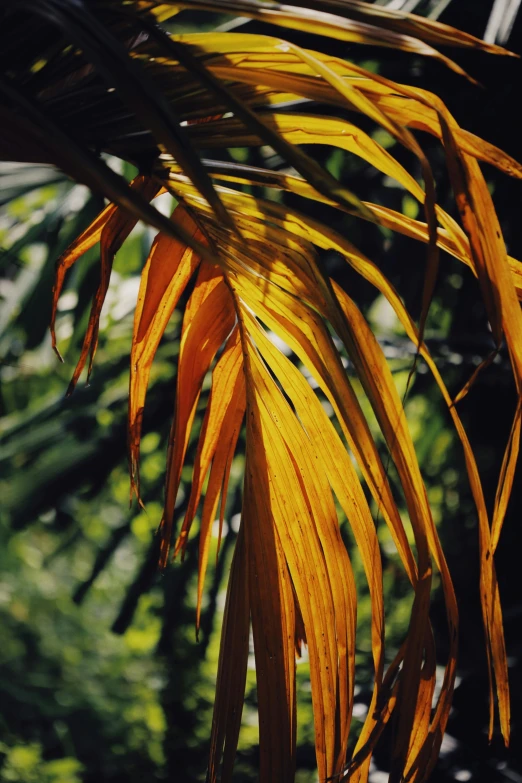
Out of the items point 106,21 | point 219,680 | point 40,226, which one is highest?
point 40,226

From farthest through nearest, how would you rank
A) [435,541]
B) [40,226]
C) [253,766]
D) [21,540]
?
[21,540]
[253,766]
[40,226]
[435,541]

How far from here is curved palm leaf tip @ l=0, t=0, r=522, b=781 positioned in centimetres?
29

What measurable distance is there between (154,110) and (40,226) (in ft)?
2.36

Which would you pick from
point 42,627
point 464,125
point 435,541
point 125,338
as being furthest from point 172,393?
point 42,627

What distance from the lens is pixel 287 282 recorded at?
414 millimetres

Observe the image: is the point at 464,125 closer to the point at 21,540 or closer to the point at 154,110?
the point at 154,110

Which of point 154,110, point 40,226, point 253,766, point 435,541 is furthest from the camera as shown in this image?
point 253,766

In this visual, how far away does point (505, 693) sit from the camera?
413 mm

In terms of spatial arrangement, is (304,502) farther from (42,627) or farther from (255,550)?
(42,627)

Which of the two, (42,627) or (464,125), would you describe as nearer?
(464,125)

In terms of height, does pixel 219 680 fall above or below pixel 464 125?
below

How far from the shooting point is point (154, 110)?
0.87 ft

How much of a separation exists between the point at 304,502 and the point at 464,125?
0.77 m

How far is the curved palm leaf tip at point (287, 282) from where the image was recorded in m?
0.29
